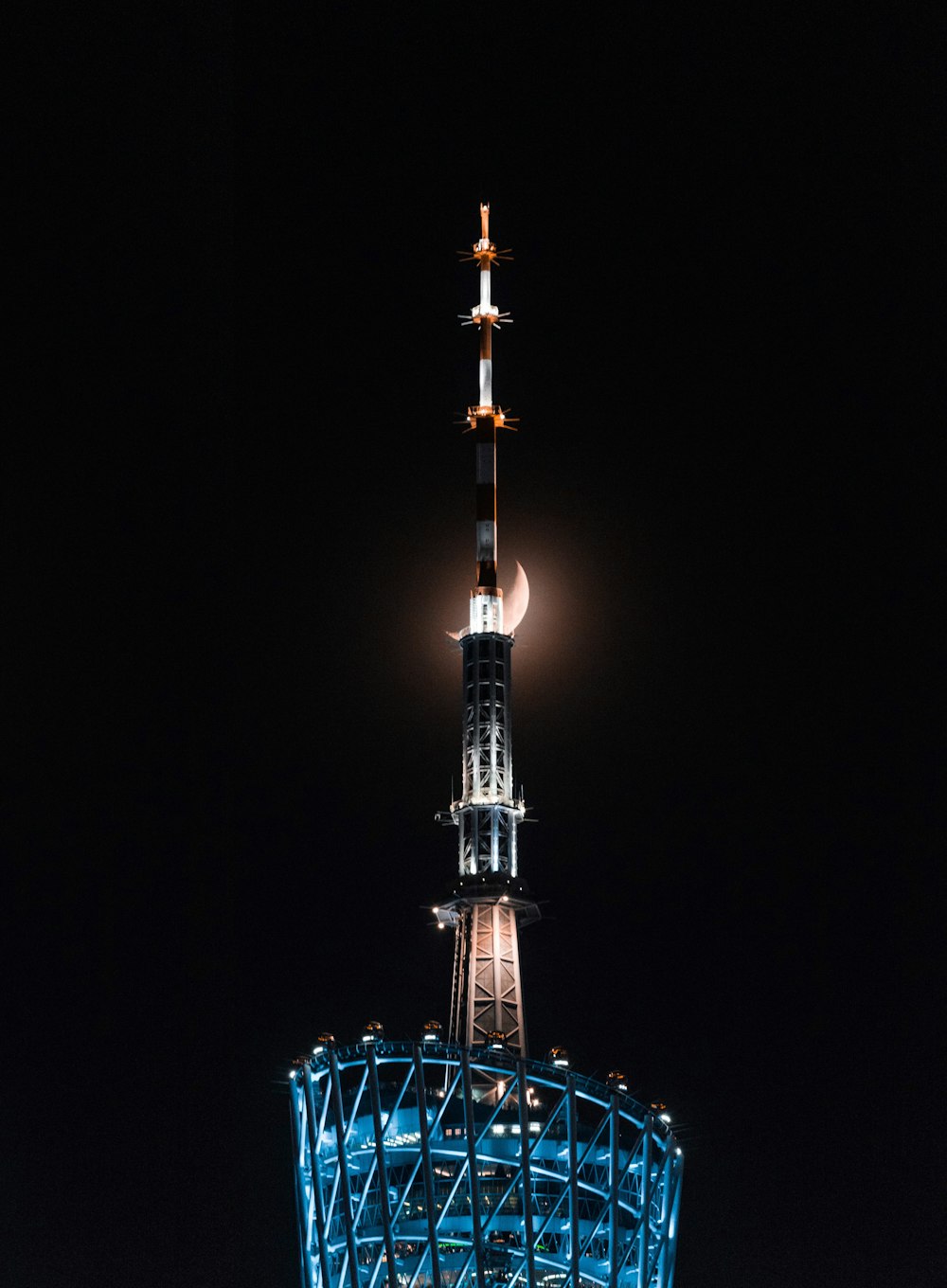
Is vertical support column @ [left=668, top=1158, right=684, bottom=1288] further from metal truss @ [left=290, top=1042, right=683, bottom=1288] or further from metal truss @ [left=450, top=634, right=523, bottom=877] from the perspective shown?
metal truss @ [left=450, top=634, right=523, bottom=877]

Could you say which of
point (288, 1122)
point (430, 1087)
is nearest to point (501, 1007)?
point (430, 1087)

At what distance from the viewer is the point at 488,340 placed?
126812 millimetres

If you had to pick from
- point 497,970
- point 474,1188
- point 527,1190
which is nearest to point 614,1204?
point 527,1190

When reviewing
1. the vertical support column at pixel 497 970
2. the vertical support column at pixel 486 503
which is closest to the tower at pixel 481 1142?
the vertical support column at pixel 497 970

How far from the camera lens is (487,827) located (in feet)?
360

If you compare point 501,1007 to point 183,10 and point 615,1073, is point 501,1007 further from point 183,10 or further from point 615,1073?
point 183,10

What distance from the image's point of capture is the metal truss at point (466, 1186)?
76.9 meters

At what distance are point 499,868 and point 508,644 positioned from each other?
16554 millimetres

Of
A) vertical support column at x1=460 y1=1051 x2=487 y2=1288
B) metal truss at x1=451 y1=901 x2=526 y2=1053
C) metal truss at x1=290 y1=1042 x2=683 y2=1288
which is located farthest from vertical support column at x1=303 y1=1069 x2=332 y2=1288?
metal truss at x1=451 y1=901 x2=526 y2=1053

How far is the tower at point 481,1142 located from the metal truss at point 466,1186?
107mm

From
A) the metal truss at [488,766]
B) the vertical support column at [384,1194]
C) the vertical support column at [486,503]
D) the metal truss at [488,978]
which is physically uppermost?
the vertical support column at [486,503]

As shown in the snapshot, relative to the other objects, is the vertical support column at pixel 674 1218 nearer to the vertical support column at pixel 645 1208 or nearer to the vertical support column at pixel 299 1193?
the vertical support column at pixel 645 1208

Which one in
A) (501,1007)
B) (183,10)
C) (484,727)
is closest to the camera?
(183,10)

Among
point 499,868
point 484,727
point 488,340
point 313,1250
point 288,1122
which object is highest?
point 488,340
